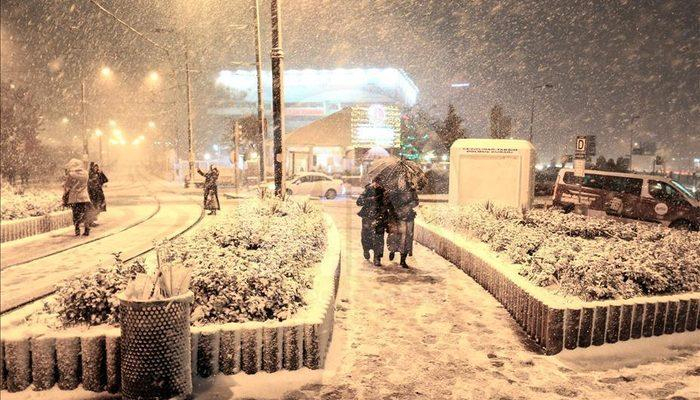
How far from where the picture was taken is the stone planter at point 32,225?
10.2 m

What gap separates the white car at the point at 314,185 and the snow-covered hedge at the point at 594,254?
15595mm

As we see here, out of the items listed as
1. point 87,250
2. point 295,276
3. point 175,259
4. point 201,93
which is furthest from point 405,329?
point 201,93

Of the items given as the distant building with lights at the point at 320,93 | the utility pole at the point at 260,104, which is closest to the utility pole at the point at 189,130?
the utility pole at the point at 260,104

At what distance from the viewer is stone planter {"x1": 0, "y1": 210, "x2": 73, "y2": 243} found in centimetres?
1016

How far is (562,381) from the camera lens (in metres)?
4.26

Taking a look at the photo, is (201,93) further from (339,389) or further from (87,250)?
(339,389)

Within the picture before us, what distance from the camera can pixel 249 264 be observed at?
529 centimetres

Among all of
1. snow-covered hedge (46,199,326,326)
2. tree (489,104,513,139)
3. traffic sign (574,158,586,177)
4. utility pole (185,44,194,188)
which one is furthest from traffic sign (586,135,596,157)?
tree (489,104,513,139)

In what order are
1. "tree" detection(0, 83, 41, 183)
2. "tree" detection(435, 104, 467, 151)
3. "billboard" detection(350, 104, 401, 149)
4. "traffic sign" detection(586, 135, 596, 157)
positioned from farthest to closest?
"tree" detection(435, 104, 467, 151), "billboard" detection(350, 104, 401, 149), "tree" detection(0, 83, 41, 183), "traffic sign" detection(586, 135, 596, 157)

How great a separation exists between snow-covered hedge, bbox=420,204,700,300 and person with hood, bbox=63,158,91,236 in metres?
8.12

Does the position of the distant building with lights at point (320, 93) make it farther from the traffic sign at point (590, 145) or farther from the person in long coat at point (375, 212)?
the person in long coat at point (375, 212)

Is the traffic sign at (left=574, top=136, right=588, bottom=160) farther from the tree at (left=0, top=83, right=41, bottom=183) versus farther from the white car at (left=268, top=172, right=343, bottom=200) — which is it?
the tree at (left=0, top=83, right=41, bottom=183)

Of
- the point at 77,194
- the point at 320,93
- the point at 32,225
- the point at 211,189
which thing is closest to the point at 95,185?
the point at 77,194

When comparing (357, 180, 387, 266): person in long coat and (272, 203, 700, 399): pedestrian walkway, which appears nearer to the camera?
(272, 203, 700, 399): pedestrian walkway
